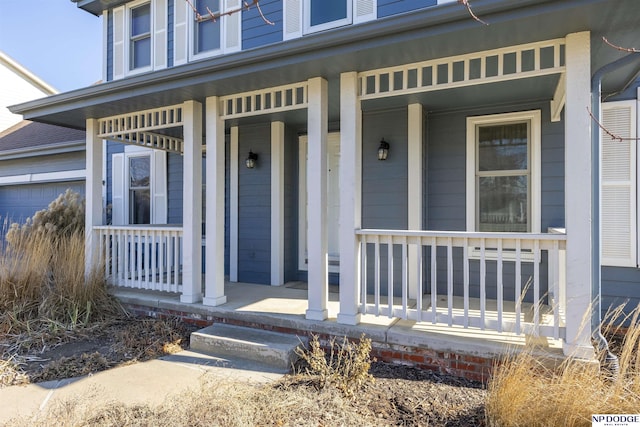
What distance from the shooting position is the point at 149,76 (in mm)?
4180

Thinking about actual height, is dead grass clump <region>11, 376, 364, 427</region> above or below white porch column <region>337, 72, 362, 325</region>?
below

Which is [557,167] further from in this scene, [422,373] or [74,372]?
[74,372]

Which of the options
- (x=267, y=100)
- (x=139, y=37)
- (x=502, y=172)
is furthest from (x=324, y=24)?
(x=139, y=37)

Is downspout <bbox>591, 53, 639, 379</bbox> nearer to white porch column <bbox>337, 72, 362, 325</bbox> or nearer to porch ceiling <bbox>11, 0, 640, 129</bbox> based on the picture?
porch ceiling <bbox>11, 0, 640, 129</bbox>

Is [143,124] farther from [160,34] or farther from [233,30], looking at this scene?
[160,34]

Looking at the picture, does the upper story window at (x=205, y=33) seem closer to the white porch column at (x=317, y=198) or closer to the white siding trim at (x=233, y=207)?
the white siding trim at (x=233, y=207)

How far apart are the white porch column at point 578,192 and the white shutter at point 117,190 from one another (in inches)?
286

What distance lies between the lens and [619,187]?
4254mm

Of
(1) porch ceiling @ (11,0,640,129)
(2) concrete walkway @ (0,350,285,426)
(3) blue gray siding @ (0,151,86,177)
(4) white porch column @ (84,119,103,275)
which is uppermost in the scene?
(1) porch ceiling @ (11,0,640,129)

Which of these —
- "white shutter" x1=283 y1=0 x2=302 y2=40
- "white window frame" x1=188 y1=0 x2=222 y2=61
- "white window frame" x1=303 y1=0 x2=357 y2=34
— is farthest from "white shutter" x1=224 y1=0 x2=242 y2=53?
"white window frame" x1=303 y1=0 x2=357 y2=34

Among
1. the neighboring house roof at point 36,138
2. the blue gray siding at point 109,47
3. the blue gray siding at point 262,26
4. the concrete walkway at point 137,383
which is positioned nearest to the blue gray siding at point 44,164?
the neighboring house roof at point 36,138

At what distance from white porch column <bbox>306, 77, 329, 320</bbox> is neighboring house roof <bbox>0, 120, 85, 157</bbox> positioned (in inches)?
246

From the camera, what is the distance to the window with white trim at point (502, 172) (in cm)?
467

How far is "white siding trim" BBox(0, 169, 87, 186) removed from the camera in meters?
8.36
